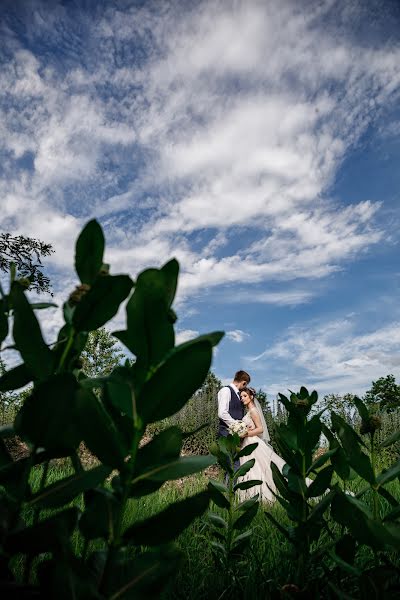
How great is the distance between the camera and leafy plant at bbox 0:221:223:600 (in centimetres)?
58

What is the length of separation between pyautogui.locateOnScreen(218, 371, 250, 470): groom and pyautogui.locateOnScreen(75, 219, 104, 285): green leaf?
6.91 meters

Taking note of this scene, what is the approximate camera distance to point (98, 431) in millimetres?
604

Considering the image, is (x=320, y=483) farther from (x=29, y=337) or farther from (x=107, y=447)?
(x=29, y=337)

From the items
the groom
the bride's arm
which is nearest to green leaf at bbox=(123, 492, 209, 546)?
the groom

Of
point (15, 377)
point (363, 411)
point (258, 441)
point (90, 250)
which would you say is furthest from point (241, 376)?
point (90, 250)

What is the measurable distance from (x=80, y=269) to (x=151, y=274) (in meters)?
0.15

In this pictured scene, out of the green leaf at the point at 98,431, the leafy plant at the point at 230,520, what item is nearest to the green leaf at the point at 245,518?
the leafy plant at the point at 230,520

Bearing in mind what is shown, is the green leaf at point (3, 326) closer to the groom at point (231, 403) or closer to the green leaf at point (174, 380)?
the green leaf at point (174, 380)

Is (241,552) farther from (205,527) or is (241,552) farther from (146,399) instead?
(205,527)

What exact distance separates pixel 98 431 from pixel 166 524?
0.52ft

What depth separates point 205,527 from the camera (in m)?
2.83

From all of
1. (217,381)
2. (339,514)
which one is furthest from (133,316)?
(217,381)

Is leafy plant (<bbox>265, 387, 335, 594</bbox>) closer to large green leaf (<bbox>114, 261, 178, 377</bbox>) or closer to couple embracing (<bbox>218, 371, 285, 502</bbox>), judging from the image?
large green leaf (<bbox>114, 261, 178, 377</bbox>)

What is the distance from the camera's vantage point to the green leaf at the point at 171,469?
62 cm
